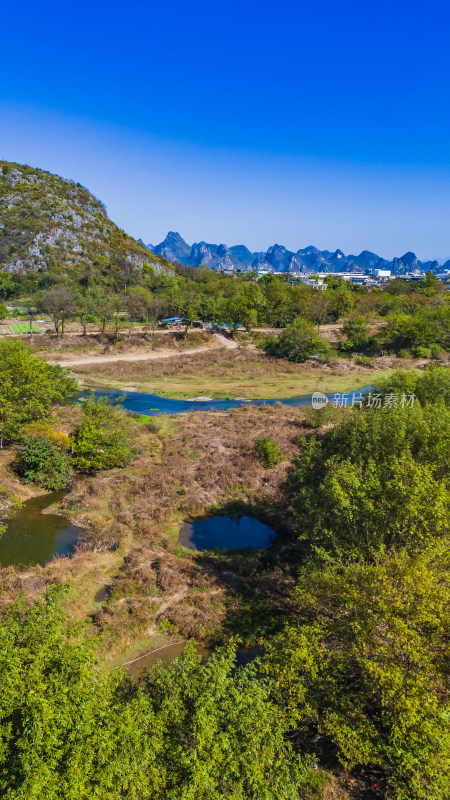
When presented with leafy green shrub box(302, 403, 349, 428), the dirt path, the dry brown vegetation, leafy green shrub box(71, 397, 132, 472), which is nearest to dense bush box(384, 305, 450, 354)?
the dirt path

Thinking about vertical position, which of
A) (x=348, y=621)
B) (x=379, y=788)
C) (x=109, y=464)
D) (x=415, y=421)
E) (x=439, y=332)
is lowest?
(x=379, y=788)

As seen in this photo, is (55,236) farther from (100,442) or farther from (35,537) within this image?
(35,537)

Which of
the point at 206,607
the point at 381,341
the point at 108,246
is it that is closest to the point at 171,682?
the point at 206,607

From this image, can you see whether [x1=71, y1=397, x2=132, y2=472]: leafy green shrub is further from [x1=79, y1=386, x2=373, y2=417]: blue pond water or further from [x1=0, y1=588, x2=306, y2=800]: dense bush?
[x1=0, y1=588, x2=306, y2=800]: dense bush

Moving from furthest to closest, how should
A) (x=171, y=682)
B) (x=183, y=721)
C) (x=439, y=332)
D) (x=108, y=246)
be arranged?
1. (x=108, y=246)
2. (x=439, y=332)
3. (x=171, y=682)
4. (x=183, y=721)

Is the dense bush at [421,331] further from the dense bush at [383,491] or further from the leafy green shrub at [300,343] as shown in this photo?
the dense bush at [383,491]

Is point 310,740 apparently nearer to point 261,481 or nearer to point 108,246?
point 261,481
